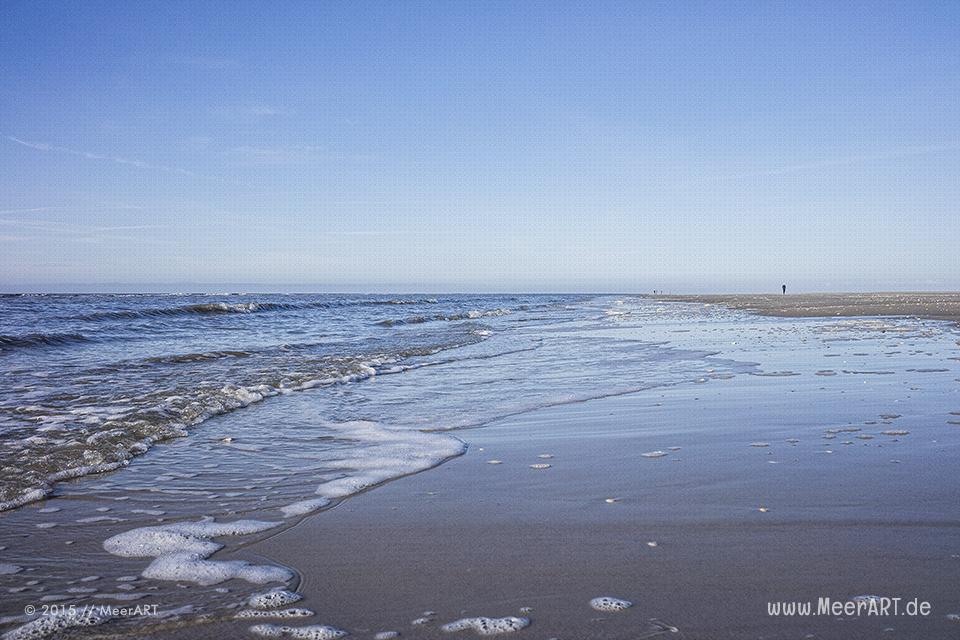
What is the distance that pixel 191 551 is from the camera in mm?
3051

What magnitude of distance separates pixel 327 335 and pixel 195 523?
51.0ft

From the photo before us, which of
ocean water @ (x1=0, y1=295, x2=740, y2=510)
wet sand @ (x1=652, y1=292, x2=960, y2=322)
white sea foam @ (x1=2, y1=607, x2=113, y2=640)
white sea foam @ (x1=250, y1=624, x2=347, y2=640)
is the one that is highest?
wet sand @ (x1=652, y1=292, x2=960, y2=322)

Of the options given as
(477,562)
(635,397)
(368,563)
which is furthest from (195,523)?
(635,397)

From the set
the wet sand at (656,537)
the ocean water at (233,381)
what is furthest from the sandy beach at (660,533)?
the ocean water at (233,381)

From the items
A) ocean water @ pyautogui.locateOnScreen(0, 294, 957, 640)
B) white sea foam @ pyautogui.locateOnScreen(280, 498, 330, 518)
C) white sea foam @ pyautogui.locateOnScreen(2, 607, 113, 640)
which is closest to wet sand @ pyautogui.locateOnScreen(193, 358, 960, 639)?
white sea foam @ pyautogui.locateOnScreen(280, 498, 330, 518)

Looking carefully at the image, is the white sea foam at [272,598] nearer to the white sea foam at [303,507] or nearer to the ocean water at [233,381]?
the white sea foam at [303,507]

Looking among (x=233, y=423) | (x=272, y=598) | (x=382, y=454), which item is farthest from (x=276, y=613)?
(x=233, y=423)

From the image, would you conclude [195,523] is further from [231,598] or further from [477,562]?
[477,562]

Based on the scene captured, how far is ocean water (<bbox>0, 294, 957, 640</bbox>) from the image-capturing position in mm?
2863

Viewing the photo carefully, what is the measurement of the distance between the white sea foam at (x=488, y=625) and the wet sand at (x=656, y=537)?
1.6 inches

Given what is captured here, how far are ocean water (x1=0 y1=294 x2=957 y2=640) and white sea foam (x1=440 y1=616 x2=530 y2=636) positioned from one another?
803 mm

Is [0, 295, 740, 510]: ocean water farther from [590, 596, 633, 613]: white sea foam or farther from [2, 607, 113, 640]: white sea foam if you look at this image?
[590, 596, 633, 613]: white sea foam

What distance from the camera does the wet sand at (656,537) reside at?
2.32m

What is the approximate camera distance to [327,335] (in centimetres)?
1867
